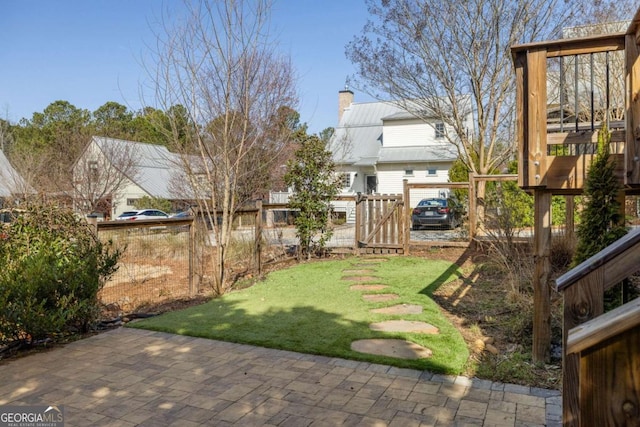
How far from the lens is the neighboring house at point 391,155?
23.2m

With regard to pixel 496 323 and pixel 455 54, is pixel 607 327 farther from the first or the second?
pixel 455 54

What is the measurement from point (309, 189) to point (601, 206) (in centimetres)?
699

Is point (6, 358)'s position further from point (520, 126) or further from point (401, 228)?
point (401, 228)

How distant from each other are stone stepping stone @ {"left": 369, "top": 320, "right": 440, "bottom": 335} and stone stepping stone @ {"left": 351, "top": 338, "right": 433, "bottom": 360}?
350mm

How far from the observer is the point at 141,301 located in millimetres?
7180

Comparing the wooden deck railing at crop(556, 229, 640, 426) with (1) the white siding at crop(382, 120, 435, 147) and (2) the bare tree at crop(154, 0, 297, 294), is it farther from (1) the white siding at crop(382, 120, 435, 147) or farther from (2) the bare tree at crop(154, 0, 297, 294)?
(1) the white siding at crop(382, 120, 435, 147)

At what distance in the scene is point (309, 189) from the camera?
10.0 metres

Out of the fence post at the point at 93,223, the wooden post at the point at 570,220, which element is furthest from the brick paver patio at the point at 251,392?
the wooden post at the point at 570,220

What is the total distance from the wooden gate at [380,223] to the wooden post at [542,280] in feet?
20.9

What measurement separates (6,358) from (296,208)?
6.53 meters

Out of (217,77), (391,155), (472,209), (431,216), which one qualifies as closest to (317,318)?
(217,77)

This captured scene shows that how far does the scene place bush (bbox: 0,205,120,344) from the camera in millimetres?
4086

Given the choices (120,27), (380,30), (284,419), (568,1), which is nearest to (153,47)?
(120,27)

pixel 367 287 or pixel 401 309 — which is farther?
pixel 367 287
